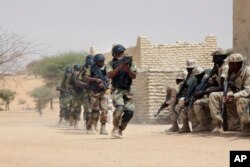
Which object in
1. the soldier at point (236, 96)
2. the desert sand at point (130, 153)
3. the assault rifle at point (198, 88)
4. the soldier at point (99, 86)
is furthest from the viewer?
the soldier at point (99, 86)

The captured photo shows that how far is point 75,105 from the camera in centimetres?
1335

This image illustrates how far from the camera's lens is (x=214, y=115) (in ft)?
28.4

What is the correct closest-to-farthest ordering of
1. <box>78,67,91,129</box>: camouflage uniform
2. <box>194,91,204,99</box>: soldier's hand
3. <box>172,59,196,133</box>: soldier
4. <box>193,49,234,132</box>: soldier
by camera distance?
<box>193,49,234,132</box>: soldier, <box>194,91,204,99</box>: soldier's hand, <box>172,59,196,133</box>: soldier, <box>78,67,91,129</box>: camouflage uniform

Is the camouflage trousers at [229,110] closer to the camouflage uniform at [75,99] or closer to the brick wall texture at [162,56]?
the camouflage uniform at [75,99]

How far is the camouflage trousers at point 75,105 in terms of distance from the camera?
13141mm

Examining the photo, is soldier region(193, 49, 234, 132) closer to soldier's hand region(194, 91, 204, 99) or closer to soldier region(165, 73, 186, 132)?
soldier's hand region(194, 91, 204, 99)

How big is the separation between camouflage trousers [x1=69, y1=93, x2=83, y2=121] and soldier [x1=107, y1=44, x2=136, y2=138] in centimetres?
446

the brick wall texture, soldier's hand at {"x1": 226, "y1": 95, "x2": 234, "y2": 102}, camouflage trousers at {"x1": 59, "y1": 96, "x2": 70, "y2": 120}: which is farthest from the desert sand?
the brick wall texture

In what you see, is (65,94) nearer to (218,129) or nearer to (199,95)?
(199,95)

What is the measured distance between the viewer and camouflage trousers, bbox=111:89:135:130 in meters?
8.53

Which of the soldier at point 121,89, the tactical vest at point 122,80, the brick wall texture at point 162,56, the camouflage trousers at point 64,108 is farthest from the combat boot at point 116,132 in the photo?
the brick wall texture at point 162,56

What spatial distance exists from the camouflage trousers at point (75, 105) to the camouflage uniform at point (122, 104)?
448cm

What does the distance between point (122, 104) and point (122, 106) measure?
3cm

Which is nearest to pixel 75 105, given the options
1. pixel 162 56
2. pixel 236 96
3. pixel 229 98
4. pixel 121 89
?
pixel 121 89
